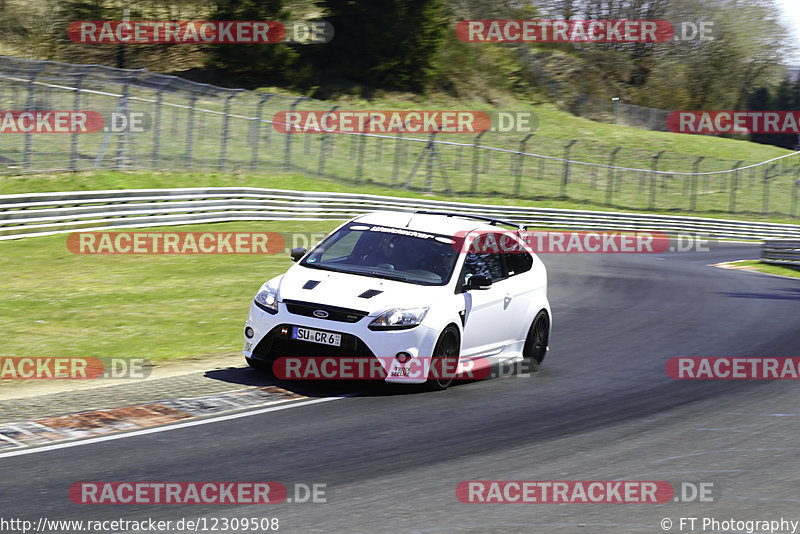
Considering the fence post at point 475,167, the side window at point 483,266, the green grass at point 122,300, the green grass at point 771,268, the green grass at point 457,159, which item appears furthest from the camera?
the fence post at point 475,167

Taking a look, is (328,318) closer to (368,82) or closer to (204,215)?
(204,215)

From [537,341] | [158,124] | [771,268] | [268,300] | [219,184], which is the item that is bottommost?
[771,268]

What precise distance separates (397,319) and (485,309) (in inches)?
54.7

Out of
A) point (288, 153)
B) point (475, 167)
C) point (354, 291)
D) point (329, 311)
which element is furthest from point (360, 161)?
point (329, 311)

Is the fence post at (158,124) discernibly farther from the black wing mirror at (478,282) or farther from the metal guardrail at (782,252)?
the black wing mirror at (478,282)

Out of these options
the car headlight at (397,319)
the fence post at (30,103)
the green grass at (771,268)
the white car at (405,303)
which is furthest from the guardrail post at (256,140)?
the car headlight at (397,319)

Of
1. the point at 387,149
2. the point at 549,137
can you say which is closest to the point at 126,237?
the point at 387,149

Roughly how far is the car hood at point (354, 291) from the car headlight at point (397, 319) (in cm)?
6

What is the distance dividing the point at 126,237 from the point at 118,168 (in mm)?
5418

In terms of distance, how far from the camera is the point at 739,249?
3781 cm

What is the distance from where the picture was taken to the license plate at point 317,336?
9148mm

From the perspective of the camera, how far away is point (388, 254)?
33.9ft

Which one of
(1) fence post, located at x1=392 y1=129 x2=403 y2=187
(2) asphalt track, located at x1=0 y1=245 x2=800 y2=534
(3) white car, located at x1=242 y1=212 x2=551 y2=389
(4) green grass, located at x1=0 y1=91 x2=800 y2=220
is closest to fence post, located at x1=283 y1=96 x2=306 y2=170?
(4) green grass, located at x1=0 y1=91 x2=800 y2=220

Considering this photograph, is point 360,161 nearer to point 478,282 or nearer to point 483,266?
point 483,266
